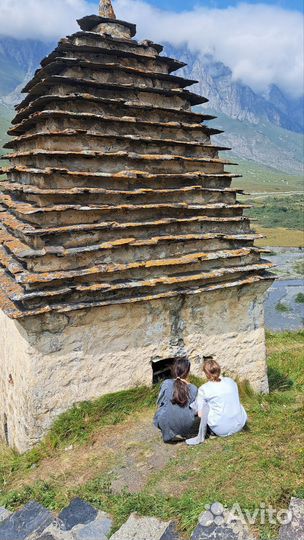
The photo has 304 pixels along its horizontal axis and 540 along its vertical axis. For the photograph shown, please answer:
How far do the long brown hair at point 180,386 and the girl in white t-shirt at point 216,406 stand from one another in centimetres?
18

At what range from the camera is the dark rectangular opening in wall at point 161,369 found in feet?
28.4

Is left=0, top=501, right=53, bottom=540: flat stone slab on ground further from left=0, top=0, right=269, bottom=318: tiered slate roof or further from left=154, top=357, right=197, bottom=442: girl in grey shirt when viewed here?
left=0, top=0, right=269, bottom=318: tiered slate roof

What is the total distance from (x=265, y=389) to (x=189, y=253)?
11.7 ft

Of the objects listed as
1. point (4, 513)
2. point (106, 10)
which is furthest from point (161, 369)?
point (106, 10)

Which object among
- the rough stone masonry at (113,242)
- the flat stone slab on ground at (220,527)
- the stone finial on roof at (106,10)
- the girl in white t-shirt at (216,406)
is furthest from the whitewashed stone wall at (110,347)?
the stone finial on roof at (106,10)

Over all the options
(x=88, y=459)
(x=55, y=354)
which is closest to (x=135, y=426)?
(x=88, y=459)

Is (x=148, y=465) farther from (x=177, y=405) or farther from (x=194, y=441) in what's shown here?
(x=177, y=405)

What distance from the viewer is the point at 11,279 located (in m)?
7.82

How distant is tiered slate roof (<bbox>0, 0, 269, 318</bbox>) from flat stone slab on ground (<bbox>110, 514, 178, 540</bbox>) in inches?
129

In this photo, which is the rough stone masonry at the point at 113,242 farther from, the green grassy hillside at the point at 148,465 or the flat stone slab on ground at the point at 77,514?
the flat stone slab on ground at the point at 77,514

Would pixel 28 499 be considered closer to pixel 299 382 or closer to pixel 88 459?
pixel 88 459

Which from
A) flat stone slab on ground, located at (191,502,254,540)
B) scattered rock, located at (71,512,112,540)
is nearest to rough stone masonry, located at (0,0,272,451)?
scattered rock, located at (71,512,112,540)

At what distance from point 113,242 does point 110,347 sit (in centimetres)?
186

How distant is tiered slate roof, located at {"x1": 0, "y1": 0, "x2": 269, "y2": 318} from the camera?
24.4 ft
